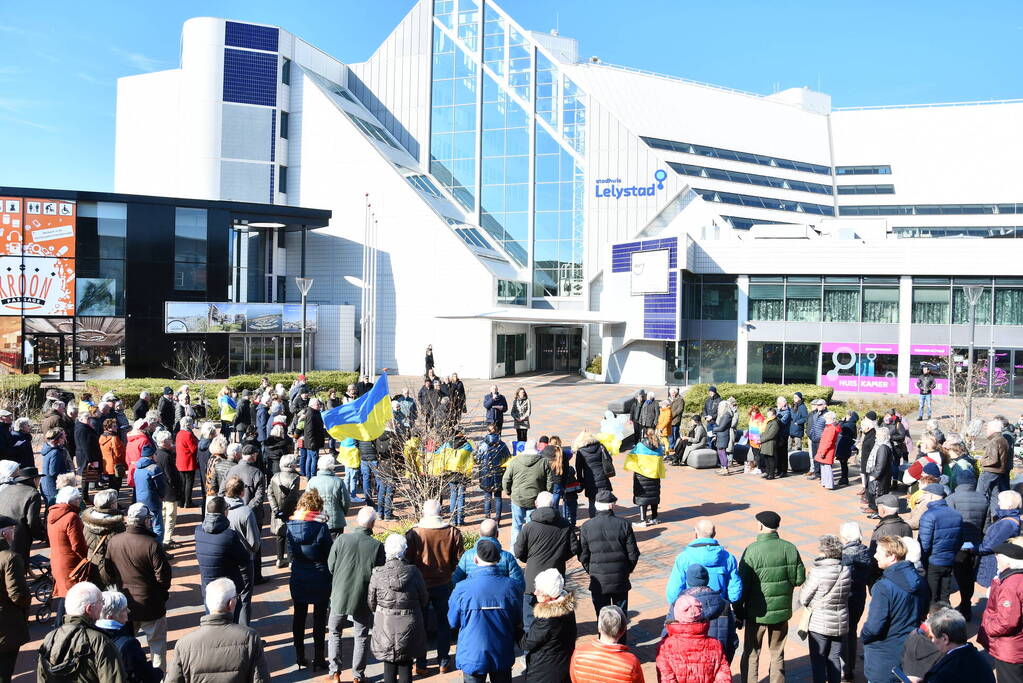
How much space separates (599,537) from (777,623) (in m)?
1.76

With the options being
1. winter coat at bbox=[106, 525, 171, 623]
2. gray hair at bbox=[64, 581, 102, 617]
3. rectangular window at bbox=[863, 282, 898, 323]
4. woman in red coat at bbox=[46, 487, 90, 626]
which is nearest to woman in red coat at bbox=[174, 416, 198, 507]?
woman in red coat at bbox=[46, 487, 90, 626]

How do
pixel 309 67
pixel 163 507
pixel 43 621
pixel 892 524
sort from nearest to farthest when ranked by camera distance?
pixel 892 524, pixel 43 621, pixel 163 507, pixel 309 67

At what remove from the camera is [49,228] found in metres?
30.3

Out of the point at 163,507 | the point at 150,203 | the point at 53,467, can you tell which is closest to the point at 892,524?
the point at 163,507

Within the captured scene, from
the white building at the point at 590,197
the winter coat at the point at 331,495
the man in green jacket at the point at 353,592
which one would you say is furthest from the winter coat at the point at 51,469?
the white building at the point at 590,197

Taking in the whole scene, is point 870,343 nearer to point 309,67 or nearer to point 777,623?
point 777,623

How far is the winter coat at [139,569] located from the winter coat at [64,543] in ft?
2.01

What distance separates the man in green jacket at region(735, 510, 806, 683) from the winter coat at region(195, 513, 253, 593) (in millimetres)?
4628

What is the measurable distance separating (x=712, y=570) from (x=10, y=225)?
32565 mm

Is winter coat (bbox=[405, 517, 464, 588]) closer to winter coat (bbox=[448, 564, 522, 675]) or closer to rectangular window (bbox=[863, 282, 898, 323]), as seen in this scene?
winter coat (bbox=[448, 564, 522, 675])

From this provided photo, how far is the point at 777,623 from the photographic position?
21.1ft

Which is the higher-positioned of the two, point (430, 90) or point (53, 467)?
point (430, 90)

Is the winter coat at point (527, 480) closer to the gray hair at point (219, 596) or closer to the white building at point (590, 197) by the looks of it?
the gray hair at point (219, 596)

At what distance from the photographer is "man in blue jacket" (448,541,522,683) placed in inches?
226
